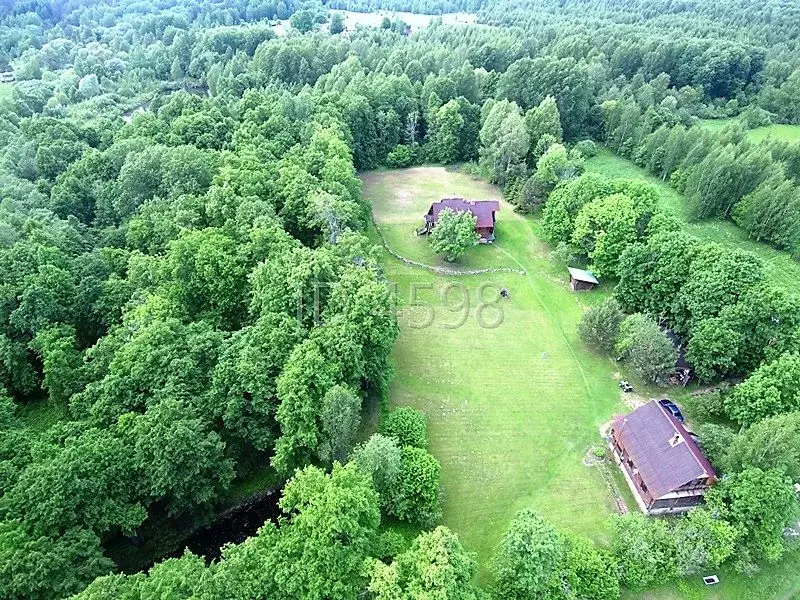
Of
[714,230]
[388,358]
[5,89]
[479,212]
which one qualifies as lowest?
[5,89]

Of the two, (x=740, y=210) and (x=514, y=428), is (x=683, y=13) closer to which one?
(x=740, y=210)

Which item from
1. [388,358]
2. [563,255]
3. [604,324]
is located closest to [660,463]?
[604,324]

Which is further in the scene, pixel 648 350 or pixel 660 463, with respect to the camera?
pixel 648 350

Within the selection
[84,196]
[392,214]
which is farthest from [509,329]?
[84,196]

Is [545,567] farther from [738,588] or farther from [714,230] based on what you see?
[714,230]

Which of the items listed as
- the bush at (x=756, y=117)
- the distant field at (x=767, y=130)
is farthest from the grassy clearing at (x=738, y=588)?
the bush at (x=756, y=117)

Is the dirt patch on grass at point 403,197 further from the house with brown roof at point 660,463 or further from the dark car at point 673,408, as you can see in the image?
the house with brown roof at point 660,463
